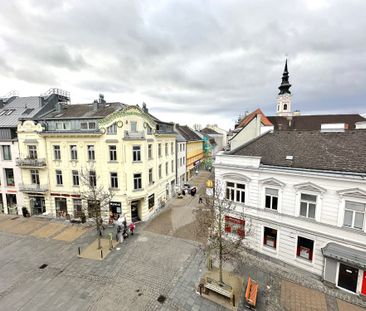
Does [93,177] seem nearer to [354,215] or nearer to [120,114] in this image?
[120,114]

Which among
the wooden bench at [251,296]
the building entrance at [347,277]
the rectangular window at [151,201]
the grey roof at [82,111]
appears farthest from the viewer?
the rectangular window at [151,201]

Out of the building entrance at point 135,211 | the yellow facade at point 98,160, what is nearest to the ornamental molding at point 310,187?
the yellow facade at point 98,160

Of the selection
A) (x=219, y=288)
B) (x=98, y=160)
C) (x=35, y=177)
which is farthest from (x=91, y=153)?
(x=219, y=288)

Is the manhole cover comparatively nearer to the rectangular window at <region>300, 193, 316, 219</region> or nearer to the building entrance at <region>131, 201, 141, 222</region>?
the rectangular window at <region>300, 193, 316, 219</region>

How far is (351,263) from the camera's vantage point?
11180mm

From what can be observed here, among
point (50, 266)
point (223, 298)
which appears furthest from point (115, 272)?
point (223, 298)

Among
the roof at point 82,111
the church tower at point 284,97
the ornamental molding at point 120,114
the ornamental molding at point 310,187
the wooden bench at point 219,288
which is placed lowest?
the wooden bench at point 219,288

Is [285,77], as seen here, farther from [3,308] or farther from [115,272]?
[3,308]

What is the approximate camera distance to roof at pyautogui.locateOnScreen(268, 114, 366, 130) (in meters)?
43.5

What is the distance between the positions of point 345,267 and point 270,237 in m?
4.53

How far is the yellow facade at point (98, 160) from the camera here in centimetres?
1994

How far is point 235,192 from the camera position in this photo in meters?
16.0

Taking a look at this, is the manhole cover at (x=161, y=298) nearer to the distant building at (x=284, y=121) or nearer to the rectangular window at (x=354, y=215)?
the rectangular window at (x=354, y=215)

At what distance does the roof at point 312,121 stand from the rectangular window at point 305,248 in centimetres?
3426
